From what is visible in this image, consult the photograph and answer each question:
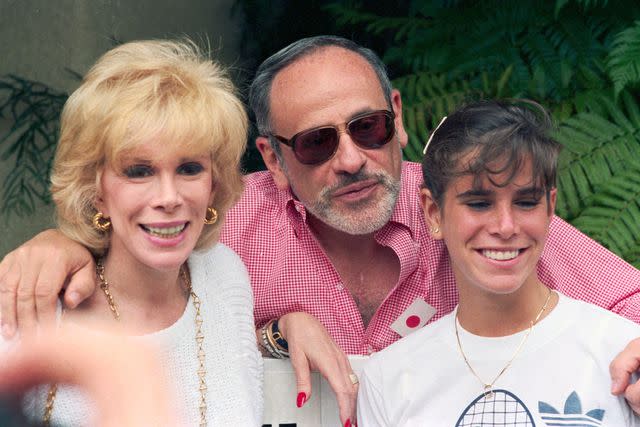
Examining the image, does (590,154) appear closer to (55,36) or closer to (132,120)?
(132,120)

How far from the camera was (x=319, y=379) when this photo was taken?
271 centimetres

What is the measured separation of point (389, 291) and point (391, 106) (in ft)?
2.17

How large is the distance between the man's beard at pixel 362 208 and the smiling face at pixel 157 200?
76 centimetres

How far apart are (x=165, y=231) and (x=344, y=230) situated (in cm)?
93

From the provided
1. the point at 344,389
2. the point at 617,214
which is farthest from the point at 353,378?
the point at 617,214

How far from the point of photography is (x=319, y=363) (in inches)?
101

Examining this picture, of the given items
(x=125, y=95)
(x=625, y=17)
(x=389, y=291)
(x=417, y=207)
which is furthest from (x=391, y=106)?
(x=625, y=17)

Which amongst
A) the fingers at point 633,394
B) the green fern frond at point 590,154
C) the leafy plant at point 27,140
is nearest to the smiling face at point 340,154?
the green fern frond at point 590,154

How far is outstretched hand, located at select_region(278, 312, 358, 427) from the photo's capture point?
2500 millimetres

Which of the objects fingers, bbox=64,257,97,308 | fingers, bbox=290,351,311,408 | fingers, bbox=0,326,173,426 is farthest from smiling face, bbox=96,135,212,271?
fingers, bbox=0,326,173,426

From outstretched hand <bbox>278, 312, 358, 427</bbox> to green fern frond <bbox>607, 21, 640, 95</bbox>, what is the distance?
1.90m

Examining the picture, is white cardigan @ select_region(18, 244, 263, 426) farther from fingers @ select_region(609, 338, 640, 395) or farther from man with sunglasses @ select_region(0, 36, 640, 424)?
fingers @ select_region(609, 338, 640, 395)

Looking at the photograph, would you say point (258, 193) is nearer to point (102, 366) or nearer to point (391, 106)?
point (391, 106)

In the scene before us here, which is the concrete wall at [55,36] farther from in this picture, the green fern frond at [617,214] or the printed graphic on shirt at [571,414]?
the printed graphic on shirt at [571,414]
